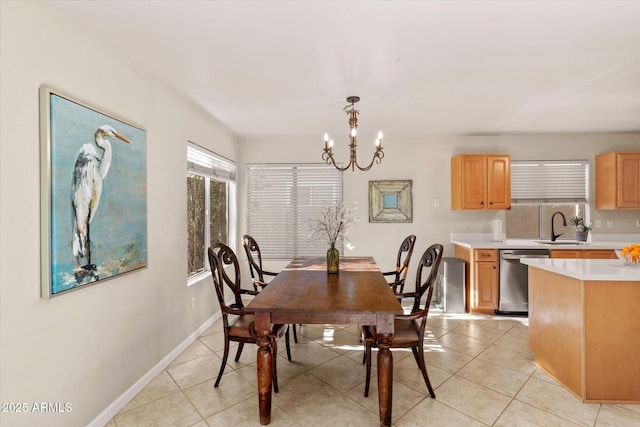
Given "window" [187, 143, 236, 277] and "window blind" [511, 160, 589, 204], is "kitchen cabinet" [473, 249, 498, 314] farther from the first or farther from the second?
"window" [187, 143, 236, 277]

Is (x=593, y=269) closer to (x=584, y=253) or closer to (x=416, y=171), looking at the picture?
(x=584, y=253)

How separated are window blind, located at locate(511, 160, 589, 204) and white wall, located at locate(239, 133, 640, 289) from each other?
13 centimetres

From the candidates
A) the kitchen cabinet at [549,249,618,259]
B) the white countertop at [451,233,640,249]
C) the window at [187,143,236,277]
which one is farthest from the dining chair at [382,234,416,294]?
the window at [187,143,236,277]

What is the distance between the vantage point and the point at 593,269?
2.27 meters

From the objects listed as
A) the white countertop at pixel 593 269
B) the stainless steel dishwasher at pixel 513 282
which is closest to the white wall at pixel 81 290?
the white countertop at pixel 593 269

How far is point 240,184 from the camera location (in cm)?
479

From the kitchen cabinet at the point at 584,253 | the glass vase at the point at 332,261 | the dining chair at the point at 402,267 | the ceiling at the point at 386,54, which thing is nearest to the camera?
the ceiling at the point at 386,54

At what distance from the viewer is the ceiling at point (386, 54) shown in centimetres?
173

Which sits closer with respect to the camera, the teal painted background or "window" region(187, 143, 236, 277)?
the teal painted background

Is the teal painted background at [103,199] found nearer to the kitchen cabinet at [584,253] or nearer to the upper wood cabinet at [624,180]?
the kitchen cabinet at [584,253]

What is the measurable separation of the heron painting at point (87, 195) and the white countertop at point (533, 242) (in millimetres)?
3822

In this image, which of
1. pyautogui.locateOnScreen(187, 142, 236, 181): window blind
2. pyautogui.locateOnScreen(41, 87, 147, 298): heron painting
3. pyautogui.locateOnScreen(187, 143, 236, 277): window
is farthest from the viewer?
Answer: pyautogui.locateOnScreen(187, 143, 236, 277): window

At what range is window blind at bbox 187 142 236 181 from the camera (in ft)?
11.0

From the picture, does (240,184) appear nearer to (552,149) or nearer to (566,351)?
(566,351)
